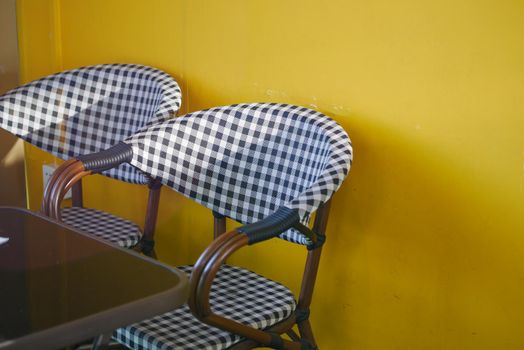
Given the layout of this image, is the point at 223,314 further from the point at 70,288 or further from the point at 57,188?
the point at 70,288

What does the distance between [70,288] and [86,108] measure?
4.69ft

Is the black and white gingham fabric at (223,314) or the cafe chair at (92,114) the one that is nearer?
the black and white gingham fabric at (223,314)

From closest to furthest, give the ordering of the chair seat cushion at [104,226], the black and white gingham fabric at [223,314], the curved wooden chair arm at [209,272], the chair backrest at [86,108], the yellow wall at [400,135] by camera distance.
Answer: the curved wooden chair arm at [209,272]
the black and white gingham fabric at [223,314]
the yellow wall at [400,135]
the chair seat cushion at [104,226]
the chair backrest at [86,108]

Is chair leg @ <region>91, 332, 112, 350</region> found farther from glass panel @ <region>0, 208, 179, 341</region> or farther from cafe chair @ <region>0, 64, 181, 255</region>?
cafe chair @ <region>0, 64, 181, 255</region>

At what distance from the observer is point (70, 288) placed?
49.3 inches

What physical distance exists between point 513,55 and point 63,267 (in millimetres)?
1151

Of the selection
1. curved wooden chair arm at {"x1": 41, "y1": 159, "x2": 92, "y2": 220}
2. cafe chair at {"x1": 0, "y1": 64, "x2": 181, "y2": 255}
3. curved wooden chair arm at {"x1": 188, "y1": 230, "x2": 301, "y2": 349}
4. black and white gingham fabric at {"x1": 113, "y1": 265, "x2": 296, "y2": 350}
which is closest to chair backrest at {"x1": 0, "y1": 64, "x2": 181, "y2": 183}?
cafe chair at {"x1": 0, "y1": 64, "x2": 181, "y2": 255}

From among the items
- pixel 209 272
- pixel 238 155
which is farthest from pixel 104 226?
pixel 209 272

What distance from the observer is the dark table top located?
3.63ft

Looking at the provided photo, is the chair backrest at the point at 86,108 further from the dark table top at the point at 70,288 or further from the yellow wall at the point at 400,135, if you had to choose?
the dark table top at the point at 70,288

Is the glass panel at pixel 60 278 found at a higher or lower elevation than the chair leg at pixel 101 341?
higher

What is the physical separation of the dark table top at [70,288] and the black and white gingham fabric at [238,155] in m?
0.58

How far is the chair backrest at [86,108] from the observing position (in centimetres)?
247

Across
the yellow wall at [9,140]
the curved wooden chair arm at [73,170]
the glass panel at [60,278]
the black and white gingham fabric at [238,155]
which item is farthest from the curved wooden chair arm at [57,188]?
the yellow wall at [9,140]
